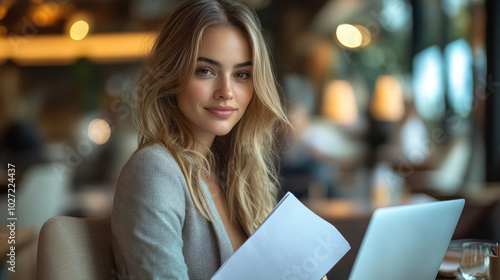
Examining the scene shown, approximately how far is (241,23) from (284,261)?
59 cm

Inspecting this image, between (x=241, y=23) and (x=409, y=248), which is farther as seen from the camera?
(x=241, y=23)

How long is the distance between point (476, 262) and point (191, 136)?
0.75 m

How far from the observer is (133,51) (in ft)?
19.4

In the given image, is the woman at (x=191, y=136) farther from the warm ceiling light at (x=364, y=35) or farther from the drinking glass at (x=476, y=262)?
the warm ceiling light at (x=364, y=35)

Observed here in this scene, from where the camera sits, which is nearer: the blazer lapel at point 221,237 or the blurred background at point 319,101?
the blazer lapel at point 221,237

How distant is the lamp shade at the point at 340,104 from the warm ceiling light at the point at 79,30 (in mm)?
3205

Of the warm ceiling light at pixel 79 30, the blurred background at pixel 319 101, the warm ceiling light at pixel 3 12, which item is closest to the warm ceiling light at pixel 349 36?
the blurred background at pixel 319 101

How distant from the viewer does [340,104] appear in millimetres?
7219

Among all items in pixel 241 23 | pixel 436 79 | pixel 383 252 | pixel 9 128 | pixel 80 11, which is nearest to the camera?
pixel 383 252

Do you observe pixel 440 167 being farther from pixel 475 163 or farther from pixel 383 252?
pixel 383 252

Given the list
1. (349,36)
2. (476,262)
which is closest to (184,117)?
(476,262)

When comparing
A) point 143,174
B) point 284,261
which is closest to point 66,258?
point 143,174

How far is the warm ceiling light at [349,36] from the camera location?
6.96 m

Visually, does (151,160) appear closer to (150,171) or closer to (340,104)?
(150,171)
